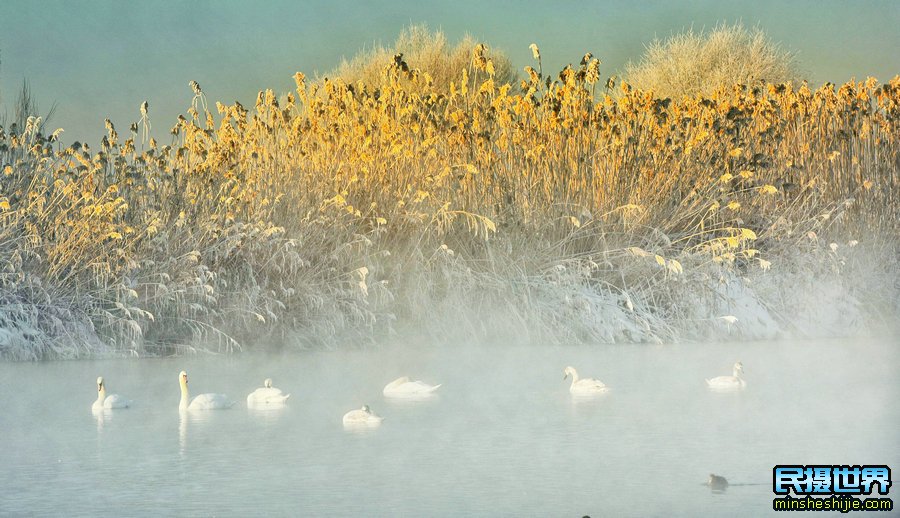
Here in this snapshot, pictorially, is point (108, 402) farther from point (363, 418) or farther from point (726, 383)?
point (726, 383)

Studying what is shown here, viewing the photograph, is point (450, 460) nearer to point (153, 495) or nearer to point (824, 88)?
point (153, 495)

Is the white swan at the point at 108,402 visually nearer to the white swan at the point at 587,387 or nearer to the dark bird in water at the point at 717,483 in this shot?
the white swan at the point at 587,387

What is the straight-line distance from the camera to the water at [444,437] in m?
3.19

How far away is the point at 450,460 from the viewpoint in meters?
3.77

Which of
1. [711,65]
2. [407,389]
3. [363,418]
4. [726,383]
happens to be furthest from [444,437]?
[711,65]

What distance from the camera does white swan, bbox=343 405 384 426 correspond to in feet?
15.0

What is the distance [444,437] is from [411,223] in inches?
153

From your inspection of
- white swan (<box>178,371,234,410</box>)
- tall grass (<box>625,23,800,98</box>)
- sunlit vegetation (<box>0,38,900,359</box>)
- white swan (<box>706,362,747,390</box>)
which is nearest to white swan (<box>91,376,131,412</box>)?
white swan (<box>178,371,234,410</box>)

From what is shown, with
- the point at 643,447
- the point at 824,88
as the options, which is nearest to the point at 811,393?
the point at 643,447

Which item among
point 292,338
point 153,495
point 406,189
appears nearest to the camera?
point 153,495

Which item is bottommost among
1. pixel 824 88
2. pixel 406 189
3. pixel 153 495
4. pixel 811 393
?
pixel 153 495

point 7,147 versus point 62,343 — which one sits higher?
point 7,147

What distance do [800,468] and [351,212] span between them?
463 cm

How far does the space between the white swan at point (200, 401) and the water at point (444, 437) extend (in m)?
0.09
